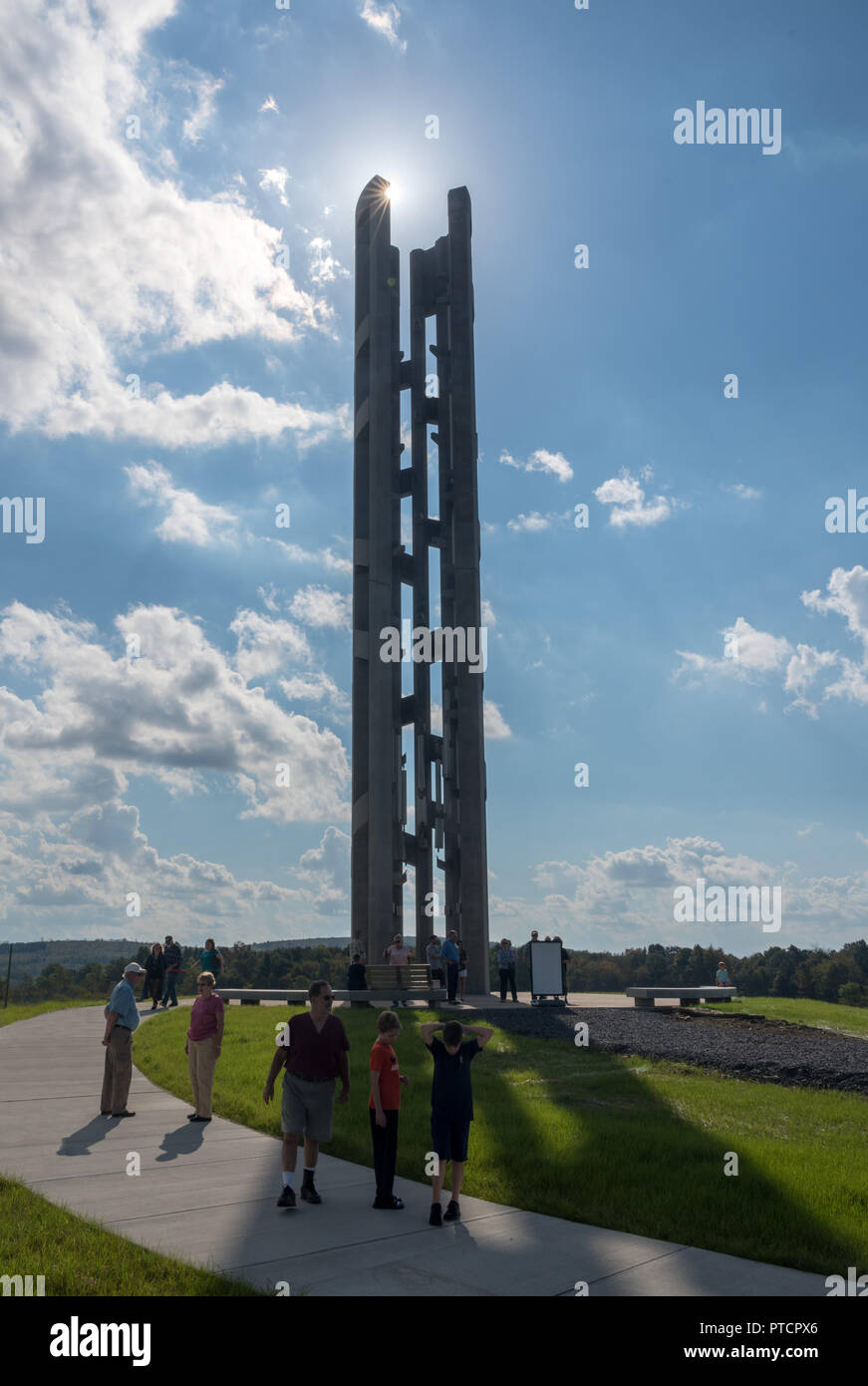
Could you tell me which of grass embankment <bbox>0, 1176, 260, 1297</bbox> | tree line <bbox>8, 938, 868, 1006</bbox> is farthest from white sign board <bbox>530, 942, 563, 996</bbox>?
tree line <bbox>8, 938, 868, 1006</bbox>

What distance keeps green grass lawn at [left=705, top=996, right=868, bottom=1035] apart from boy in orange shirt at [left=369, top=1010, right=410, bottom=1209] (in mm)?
17369

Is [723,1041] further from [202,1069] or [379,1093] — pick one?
[379,1093]

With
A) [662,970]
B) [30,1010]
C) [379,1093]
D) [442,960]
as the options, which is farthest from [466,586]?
[662,970]

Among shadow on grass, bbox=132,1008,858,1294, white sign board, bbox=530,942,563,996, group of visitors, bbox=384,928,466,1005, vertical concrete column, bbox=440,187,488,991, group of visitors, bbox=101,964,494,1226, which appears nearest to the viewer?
shadow on grass, bbox=132,1008,858,1294

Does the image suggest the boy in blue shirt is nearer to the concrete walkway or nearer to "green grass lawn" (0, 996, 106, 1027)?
the concrete walkway

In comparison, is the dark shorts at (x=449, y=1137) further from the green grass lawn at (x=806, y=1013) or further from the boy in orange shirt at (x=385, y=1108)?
the green grass lawn at (x=806, y=1013)

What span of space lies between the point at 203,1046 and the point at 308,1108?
408cm

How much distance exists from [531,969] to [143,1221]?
803 inches

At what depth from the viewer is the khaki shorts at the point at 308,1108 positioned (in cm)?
864

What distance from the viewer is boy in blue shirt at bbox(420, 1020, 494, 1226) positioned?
26.6 feet

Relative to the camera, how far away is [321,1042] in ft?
29.0
